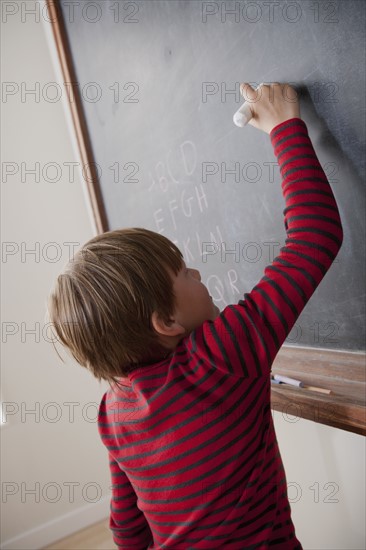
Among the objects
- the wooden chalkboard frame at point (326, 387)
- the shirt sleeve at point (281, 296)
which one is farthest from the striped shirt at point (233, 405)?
the wooden chalkboard frame at point (326, 387)

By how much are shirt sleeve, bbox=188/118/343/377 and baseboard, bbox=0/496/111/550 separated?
61.9 inches

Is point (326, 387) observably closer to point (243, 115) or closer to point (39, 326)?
point (243, 115)

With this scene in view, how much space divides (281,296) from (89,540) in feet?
5.50

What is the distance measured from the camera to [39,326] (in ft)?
6.07

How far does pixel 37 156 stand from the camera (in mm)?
1846

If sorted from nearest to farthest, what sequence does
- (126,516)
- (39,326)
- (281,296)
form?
(281,296), (126,516), (39,326)

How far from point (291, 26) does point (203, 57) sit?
0.80ft

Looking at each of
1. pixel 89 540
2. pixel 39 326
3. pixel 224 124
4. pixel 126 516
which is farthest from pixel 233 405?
pixel 89 540

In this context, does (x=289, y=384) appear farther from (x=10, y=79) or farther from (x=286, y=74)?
(x=10, y=79)

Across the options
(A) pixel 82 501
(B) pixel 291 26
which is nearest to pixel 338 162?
(B) pixel 291 26

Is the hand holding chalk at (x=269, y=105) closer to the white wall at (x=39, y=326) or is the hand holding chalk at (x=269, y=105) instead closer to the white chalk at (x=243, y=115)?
the white chalk at (x=243, y=115)

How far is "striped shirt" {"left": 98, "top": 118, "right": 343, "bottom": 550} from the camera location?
0.64 metres

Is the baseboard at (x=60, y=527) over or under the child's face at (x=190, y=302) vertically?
under

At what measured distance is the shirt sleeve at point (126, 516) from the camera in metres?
0.87
